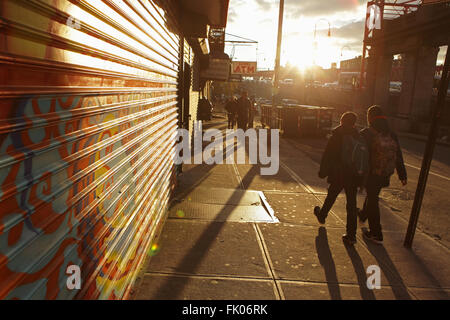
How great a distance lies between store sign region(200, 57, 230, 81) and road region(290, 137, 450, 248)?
25.8 ft

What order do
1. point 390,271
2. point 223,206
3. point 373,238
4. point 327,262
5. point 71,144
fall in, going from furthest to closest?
point 223,206 < point 373,238 < point 327,262 < point 390,271 < point 71,144

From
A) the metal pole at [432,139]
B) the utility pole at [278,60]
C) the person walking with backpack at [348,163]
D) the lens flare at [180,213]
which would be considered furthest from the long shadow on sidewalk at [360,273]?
the utility pole at [278,60]

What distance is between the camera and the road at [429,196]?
621 centimetres

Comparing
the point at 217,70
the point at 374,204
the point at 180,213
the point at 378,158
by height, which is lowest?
the point at 180,213

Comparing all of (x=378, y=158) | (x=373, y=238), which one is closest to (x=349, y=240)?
(x=373, y=238)

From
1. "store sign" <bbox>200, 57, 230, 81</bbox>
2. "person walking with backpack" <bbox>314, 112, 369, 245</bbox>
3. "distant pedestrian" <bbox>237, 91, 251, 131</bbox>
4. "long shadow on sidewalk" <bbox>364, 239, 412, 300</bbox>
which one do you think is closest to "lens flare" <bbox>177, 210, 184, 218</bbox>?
"person walking with backpack" <bbox>314, 112, 369, 245</bbox>

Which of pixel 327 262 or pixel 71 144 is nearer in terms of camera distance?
pixel 71 144

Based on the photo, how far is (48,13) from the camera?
5.55 feet

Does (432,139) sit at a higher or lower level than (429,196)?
higher

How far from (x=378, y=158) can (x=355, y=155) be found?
0.43 meters

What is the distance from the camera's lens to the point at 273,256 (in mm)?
4586

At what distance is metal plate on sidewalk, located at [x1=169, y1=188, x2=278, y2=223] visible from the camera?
5965 millimetres

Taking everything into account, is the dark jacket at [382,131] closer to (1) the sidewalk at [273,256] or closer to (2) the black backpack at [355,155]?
(2) the black backpack at [355,155]

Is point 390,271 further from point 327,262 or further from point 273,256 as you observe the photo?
point 273,256
